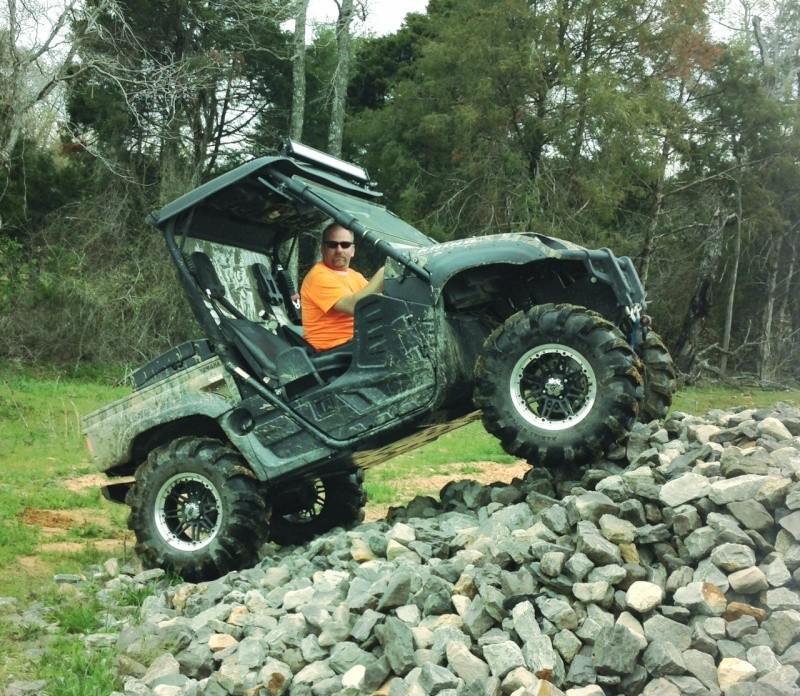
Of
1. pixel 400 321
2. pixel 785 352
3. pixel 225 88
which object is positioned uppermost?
pixel 225 88

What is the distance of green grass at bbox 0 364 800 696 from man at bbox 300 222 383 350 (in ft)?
7.16

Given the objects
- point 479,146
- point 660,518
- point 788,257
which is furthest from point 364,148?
point 660,518

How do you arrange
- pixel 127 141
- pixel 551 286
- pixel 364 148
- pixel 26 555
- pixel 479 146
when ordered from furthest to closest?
pixel 364 148 < pixel 127 141 < pixel 479 146 < pixel 26 555 < pixel 551 286

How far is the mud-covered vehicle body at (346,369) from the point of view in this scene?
21.3 ft

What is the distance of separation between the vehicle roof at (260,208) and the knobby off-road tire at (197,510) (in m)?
1.61

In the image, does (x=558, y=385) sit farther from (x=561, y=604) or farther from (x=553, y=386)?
(x=561, y=604)

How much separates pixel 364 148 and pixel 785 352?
14.5 m

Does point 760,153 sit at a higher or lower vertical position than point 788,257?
higher

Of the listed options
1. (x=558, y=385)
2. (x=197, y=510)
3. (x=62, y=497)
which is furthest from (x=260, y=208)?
(x=62, y=497)

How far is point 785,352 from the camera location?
32250 millimetres

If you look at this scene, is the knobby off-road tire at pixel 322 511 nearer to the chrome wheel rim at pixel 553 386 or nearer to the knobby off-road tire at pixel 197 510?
the knobby off-road tire at pixel 197 510

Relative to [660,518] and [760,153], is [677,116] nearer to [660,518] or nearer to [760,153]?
[760,153]

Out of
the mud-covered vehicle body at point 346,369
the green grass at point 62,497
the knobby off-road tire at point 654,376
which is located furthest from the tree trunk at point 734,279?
the mud-covered vehicle body at point 346,369

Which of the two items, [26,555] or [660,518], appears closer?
[660,518]
